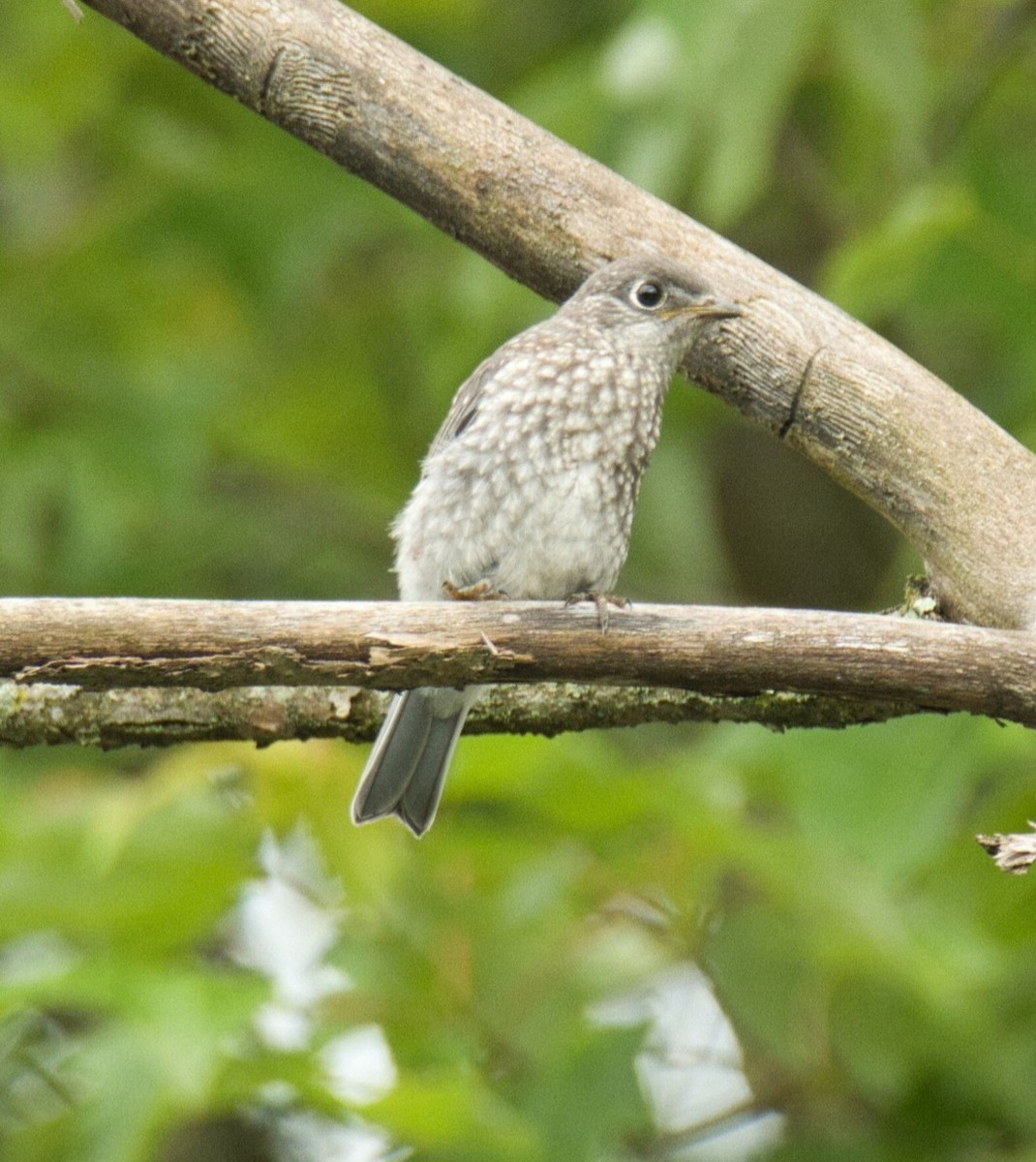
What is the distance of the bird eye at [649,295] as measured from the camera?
12.3ft

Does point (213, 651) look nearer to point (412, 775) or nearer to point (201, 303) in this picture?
point (412, 775)

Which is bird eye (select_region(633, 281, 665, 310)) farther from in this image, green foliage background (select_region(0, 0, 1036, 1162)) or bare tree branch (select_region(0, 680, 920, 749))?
bare tree branch (select_region(0, 680, 920, 749))

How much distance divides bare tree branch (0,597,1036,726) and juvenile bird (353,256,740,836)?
1101 millimetres

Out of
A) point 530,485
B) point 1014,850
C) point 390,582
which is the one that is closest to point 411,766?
point 530,485

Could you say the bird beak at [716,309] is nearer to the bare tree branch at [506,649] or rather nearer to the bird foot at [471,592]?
the bird foot at [471,592]

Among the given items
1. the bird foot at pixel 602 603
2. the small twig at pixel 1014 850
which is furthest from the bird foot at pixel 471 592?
the small twig at pixel 1014 850

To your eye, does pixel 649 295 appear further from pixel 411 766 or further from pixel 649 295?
pixel 411 766

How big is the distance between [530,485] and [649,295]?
498mm

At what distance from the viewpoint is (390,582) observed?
6.59 metres

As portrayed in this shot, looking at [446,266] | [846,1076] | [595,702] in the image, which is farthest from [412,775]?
[446,266]

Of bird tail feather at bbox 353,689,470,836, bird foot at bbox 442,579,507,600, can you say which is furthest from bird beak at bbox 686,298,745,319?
bird tail feather at bbox 353,689,470,836

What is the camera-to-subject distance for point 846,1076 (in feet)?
17.6

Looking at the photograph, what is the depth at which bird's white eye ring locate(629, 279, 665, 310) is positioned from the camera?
3739mm

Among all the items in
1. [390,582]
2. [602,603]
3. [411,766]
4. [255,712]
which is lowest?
[390,582]
